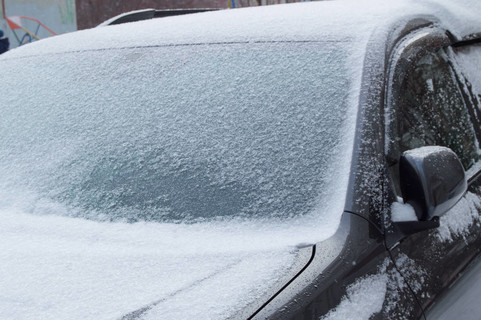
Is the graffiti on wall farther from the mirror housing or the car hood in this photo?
the mirror housing

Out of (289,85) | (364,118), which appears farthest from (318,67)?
(364,118)

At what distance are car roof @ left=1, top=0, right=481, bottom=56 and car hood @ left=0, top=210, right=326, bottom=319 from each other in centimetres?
72

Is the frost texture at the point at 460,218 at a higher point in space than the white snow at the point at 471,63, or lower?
lower

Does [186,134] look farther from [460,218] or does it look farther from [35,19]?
[35,19]

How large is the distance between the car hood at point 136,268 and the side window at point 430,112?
21.4 inches

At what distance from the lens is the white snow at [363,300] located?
→ 140 cm

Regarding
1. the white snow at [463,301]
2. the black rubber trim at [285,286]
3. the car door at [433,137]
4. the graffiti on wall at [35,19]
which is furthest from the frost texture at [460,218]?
the graffiti on wall at [35,19]

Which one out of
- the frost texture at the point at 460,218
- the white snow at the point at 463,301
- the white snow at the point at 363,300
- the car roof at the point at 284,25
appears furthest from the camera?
the car roof at the point at 284,25

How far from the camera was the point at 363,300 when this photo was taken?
1.47 meters

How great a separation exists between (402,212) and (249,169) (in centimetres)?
42

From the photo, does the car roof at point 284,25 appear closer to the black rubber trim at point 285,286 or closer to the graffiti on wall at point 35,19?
the black rubber trim at point 285,286

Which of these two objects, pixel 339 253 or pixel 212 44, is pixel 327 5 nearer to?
pixel 212 44

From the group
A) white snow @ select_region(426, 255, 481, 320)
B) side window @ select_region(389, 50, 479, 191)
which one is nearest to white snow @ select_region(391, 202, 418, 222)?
side window @ select_region(389, 50, 479, 191)

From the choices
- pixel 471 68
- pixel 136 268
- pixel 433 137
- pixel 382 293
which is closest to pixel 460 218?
pixel 433 137
